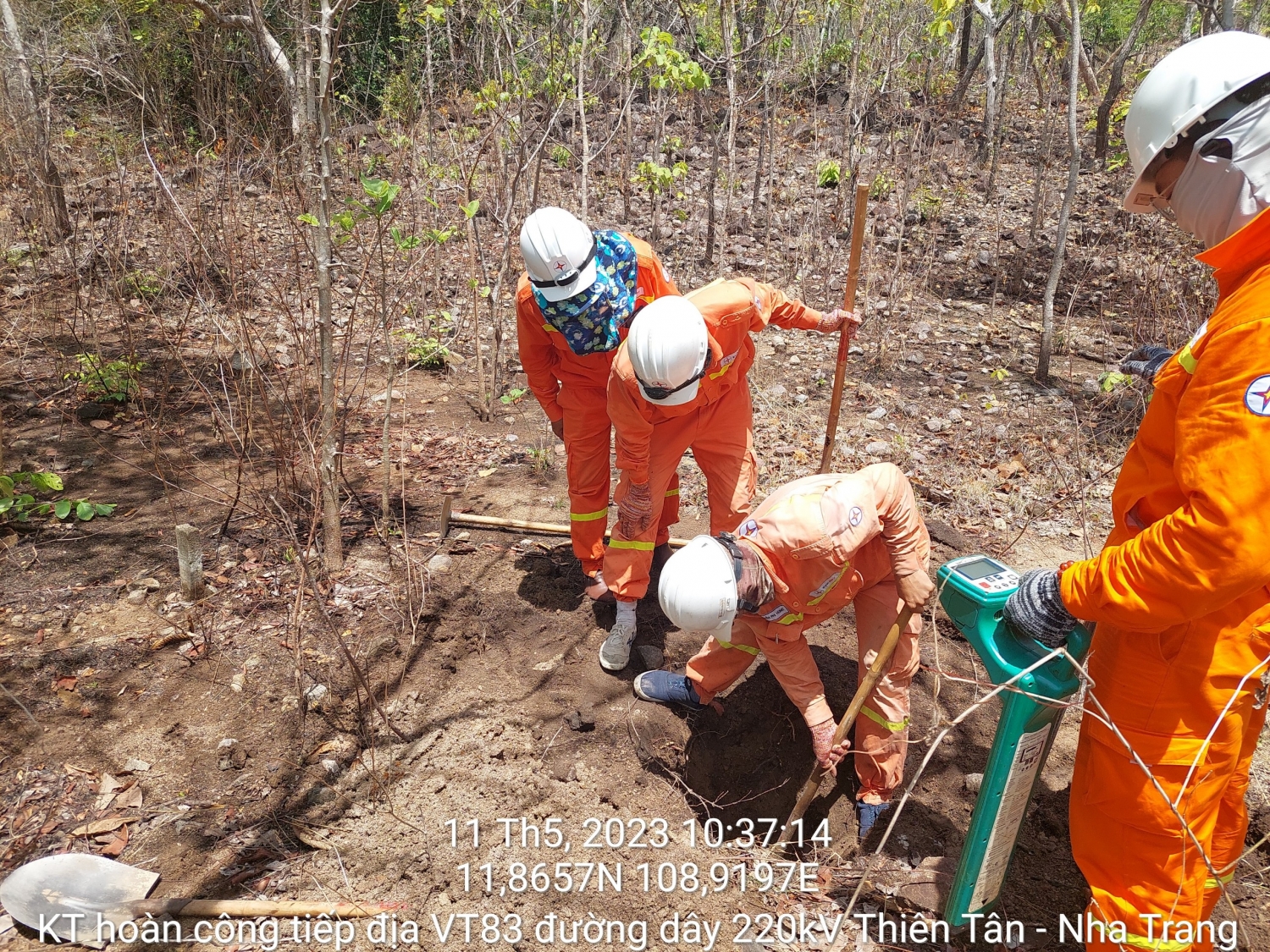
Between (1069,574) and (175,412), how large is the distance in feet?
16.8

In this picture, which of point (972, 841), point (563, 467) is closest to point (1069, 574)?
point (972, 841)

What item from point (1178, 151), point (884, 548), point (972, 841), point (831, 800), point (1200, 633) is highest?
point (1178, 151)

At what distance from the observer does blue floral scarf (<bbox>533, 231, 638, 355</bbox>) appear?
3.02m

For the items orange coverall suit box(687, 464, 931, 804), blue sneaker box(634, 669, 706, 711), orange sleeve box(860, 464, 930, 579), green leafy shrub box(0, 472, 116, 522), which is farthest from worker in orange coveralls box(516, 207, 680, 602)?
green leafy shrub box(0, 472, 116, 522)

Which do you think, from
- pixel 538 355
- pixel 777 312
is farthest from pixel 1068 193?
pixel 538 355

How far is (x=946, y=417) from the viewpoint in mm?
5191

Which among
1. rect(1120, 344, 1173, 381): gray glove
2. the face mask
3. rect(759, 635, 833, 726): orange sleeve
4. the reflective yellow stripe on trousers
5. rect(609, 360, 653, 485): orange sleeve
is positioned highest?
the face mask

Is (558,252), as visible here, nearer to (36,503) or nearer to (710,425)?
(710,425)

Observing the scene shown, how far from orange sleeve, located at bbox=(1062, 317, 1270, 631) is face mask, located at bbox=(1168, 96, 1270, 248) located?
0.96ft

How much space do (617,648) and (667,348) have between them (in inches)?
50.4

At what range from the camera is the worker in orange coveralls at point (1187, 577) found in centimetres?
136

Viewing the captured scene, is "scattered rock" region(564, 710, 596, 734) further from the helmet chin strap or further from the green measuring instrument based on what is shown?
the green measuring instrument

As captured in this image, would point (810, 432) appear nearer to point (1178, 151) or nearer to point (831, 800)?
point (831, 800)

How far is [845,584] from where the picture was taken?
2445 mm
